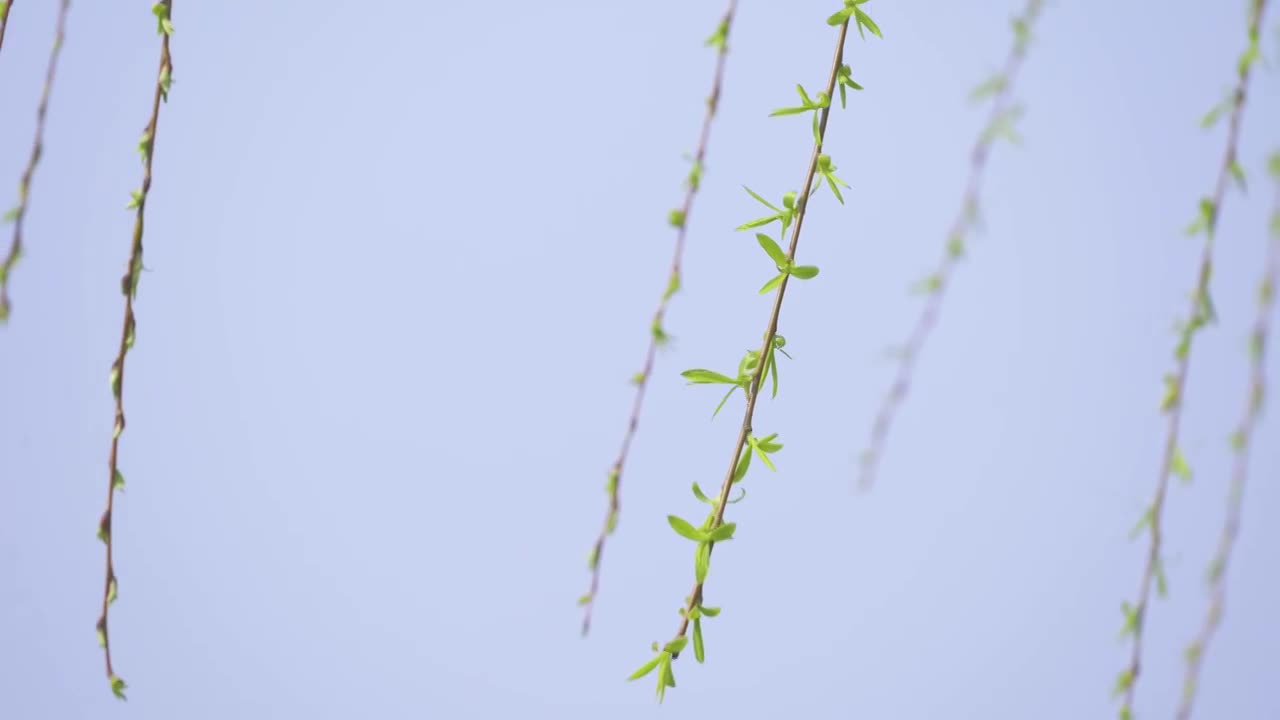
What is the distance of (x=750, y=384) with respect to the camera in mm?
352

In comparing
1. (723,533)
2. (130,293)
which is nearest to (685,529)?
(723,533)

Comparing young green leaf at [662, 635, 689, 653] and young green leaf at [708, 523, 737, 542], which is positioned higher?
young green leaf at [708, 523, 737, 542]

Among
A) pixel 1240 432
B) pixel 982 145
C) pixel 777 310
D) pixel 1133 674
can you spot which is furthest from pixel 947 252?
pixel 777 310

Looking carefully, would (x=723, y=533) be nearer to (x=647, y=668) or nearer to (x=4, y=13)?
(x=647, y=668)

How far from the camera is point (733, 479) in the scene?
1.10 ft

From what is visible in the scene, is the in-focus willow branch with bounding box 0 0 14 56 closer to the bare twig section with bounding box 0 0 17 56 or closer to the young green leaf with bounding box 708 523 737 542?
the bare twig section with bounding box 0 0 17 56

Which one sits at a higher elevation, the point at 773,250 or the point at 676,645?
the point at 773,250

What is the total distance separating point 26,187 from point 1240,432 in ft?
2.20

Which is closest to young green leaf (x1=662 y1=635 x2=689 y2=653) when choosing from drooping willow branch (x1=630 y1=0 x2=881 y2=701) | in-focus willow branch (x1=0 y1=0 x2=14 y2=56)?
drooping willow branch (x1=630 y1=0 x2=881 y2=701)

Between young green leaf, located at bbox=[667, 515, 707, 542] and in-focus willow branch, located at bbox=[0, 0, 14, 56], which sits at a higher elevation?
in-focus willow branch, located at bbox=[0, 0, 14, 56]

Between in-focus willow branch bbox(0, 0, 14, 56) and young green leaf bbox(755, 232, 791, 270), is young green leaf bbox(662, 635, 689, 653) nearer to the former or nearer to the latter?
young green leaf bbox(755, 232, 791, 270)

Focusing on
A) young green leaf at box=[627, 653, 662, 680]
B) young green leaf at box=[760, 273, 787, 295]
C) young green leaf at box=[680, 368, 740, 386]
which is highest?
young green leaf at box=[760, 273, 787, 295]

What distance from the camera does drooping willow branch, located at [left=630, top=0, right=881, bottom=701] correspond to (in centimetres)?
33

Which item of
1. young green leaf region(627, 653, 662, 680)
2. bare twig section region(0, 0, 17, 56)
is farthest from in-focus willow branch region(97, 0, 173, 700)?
young green leaf region(627, 653, 662, 680)
